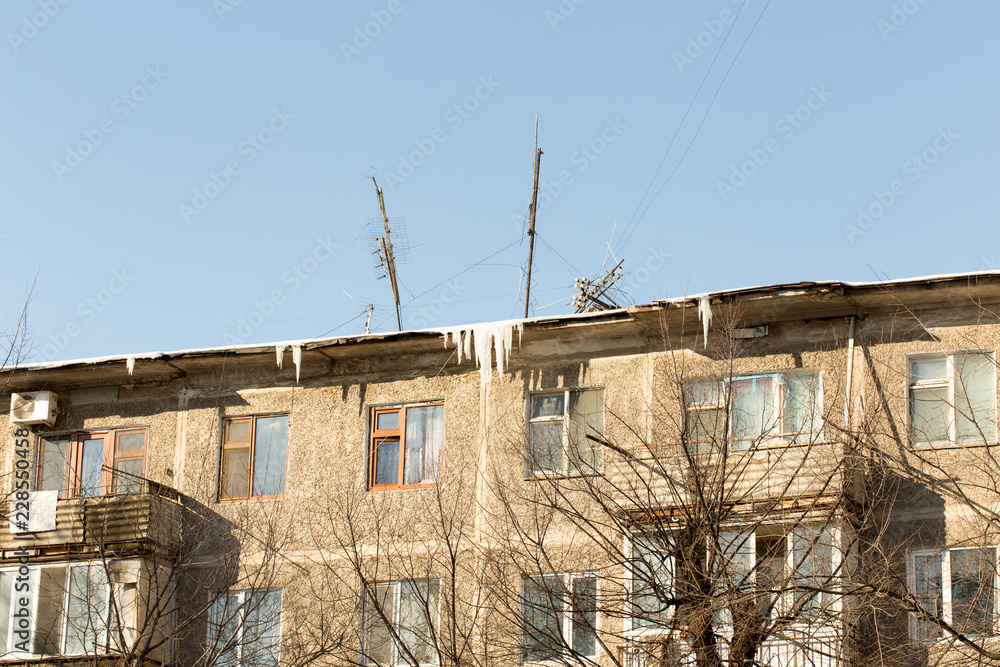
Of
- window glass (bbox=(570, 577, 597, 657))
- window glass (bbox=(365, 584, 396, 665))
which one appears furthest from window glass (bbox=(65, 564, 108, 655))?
window glass (bbox=(570, 577, 597, 657))

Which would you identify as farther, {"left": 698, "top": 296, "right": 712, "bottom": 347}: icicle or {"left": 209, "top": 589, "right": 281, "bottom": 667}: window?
{"left": 209, "top": 589, "right": 281, "bottom": 667}: window

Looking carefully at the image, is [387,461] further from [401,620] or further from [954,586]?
[954,586]

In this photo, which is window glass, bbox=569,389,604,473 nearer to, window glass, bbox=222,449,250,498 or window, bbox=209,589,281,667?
window, bbox=209,589,281,667

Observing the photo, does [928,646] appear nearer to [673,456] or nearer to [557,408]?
[673,456]

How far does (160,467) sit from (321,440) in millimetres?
2769

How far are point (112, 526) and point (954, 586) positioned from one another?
38.8 ft

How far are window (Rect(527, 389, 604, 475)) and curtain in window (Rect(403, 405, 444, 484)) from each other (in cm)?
147

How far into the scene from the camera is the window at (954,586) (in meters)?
17.3

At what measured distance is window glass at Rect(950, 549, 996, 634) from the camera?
17047 mm

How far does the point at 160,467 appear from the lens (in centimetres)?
2270

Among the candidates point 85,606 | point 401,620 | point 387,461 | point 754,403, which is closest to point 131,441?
point 85,606

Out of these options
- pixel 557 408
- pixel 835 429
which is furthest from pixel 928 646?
pixel 557 408

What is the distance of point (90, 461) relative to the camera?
23234 millimetres

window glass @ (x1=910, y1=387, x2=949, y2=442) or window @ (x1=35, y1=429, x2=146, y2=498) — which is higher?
window glass @ (x1=910, y1=387, x2=949, y2=442)
